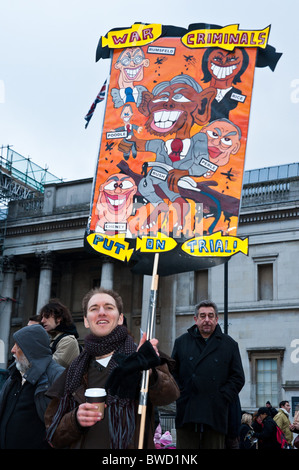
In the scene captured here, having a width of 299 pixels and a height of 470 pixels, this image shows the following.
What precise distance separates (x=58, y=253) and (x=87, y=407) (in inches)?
1313

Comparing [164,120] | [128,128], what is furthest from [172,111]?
[128,128]

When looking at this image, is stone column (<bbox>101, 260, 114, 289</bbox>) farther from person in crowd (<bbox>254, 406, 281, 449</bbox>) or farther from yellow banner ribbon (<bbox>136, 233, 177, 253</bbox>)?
yellow banner ribbon (<bbox>136, 233, 177, 253</bbox>)

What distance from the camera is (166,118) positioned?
759 centimetres

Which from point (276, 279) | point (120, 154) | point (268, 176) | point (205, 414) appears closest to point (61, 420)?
point (205, 414)

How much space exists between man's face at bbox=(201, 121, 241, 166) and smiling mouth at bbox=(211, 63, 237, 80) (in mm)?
648

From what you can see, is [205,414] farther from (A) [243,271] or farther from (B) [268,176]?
(B) [268,176]

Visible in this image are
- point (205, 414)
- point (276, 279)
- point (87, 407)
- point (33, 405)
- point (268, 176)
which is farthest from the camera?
point (268, 176)

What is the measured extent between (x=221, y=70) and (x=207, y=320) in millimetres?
3089

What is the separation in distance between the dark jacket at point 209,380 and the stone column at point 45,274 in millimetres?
29316

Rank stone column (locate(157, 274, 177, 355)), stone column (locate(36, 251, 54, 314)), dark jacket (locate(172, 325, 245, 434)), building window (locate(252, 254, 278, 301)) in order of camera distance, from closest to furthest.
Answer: dark jacket (locate(172, 325, 245, 434))
building window (locate(252, 254, 278, 301))
stone column (locate(157, 274, 177, 355))
stone column (locate(36, 251, 54, 314))

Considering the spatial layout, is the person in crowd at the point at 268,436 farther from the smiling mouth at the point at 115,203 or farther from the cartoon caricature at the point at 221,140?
the cartoon caricature at the point at 221,140

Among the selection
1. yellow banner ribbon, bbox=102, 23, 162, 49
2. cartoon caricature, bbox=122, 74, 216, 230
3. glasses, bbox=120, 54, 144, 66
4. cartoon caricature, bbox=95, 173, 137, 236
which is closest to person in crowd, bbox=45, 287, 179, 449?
cartoon caricature, bbox=122, 74, 216, 230

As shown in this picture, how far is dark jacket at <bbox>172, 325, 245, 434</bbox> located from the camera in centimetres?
673

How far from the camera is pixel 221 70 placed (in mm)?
7941
